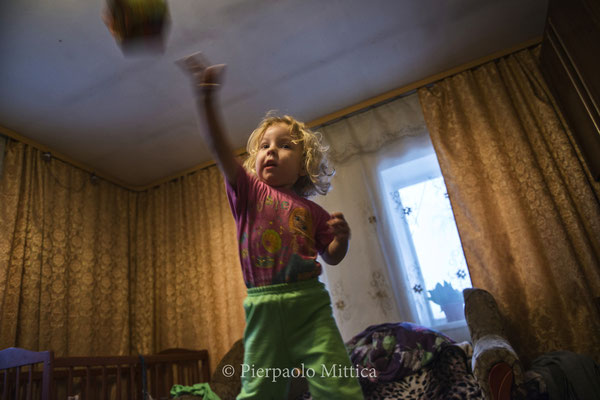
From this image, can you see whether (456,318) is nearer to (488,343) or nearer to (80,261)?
(488,343)

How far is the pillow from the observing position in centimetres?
204

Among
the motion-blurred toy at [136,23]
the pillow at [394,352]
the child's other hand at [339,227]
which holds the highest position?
the motion-blurred toy at [136,23]

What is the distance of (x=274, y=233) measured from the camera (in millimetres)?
1105

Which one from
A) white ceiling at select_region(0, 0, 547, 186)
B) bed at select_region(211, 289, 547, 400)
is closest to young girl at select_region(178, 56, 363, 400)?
bed at select_region(211, 289, 547, 400)

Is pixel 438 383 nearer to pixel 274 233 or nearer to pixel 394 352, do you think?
pixel 394 352

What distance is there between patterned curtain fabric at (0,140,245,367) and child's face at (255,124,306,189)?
2055 millimetres

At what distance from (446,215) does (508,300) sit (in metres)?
0.63

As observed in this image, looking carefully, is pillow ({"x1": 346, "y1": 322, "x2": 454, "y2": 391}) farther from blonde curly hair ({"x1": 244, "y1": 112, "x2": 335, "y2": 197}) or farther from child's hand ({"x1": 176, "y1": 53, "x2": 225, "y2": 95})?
child's hand ({"x1": 176, "y1": 53, "x2": 225, "y2": 95})

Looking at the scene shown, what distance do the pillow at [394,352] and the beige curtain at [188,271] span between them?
1187 mm

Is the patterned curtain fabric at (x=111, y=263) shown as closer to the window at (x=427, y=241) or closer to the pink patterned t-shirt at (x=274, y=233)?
the window at (x=427, y=241)

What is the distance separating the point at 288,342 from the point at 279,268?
186 mm

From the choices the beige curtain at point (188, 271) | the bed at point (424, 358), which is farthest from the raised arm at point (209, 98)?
the beige curtain at point (188, 271)

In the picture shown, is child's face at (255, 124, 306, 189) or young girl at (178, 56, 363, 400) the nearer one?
young girl at (178, 56, 363, 400)

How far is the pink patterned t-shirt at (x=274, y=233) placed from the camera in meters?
1.06
